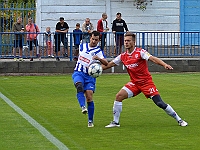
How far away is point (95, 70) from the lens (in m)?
11.6

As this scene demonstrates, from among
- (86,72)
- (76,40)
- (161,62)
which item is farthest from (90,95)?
(76,40)

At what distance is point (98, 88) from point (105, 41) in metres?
7.21

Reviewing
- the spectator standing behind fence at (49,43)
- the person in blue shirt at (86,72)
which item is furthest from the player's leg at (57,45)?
the person in blue shirt at (86,72)

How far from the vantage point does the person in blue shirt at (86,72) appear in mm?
11672

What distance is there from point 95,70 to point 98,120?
1406 mm

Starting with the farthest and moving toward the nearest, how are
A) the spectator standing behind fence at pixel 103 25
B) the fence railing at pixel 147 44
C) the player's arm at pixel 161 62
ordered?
the spectator standing behind fence at pixel 103 25 < the fence railing at pixel 147 44 < the player's arm at pixel 161 62

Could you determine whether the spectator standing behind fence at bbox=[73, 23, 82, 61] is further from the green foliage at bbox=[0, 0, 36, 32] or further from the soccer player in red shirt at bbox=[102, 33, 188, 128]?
the soccer player in red shirt at bbox=[102, 33, 188, 128]

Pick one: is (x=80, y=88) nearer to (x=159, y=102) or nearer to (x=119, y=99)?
(x=119, y=99)

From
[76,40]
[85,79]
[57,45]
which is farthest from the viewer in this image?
[76,40]

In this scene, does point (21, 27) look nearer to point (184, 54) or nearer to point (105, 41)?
point (105, 41)

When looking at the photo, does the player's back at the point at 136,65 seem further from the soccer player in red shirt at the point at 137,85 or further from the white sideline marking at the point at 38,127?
the white sideline marking at the point at 38,127

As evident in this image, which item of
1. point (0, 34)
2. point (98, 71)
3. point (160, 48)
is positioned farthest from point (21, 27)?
point (98, 71)

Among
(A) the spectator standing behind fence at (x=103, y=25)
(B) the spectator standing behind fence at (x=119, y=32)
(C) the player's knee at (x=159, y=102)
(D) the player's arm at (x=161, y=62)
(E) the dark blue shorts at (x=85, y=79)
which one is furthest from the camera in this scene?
(A) the spectator standing behind fence at (x=103, y=25)

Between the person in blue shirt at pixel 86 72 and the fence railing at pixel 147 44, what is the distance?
1376 cm
